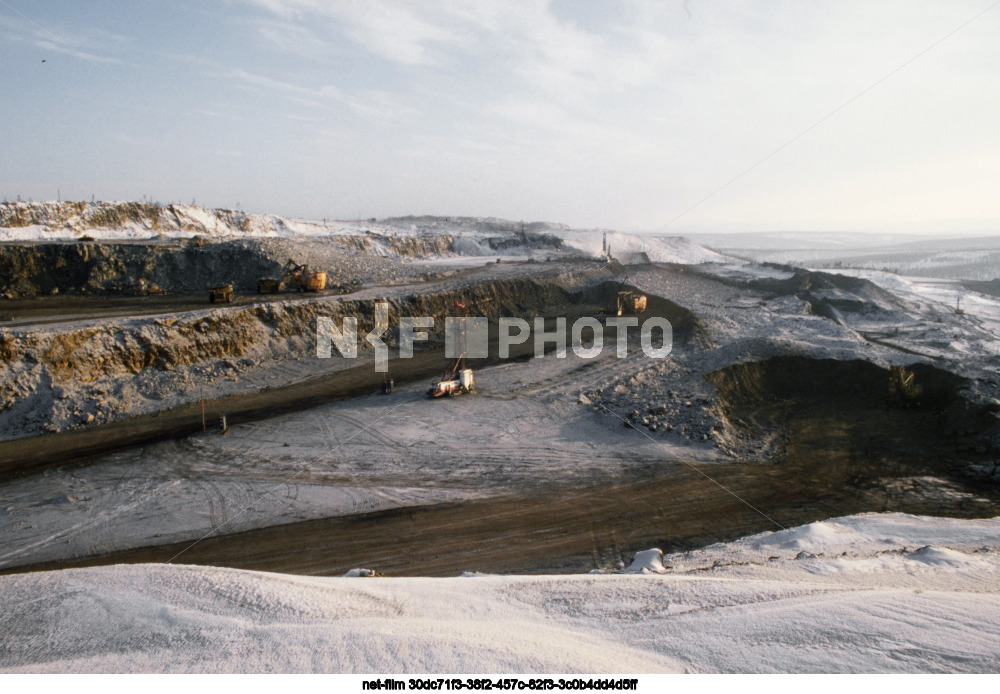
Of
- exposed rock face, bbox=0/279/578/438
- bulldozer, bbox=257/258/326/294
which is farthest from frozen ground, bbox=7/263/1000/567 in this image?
bulldozer, bbox=257/258/326/294

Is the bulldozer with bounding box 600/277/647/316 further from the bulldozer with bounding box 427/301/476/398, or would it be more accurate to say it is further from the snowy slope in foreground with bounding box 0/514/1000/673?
the snowy slope in foreground with bounding box 0/514/1000/673

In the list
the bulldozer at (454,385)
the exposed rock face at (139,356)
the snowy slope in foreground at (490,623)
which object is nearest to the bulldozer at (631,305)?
the exposed rock face at (139,356)

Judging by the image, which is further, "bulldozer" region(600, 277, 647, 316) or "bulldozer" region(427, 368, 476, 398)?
"bulldozer" region(600, 277, 647, 316)

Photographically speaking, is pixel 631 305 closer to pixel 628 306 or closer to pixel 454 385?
pixel 628 306

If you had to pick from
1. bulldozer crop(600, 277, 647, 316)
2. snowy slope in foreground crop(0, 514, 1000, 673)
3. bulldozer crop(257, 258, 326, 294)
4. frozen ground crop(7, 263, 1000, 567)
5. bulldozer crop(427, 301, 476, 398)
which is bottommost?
frozen ground crop(7, 263, 1000, 567)

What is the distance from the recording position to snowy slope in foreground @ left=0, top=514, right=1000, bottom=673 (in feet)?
14.2

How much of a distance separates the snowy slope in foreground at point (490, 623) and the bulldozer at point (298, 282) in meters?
25.4

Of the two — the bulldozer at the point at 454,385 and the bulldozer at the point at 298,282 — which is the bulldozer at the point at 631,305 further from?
the bulldozer at the point at 298,282

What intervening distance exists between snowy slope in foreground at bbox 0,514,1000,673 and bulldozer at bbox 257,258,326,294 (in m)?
25.4

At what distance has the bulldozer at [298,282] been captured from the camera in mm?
30500

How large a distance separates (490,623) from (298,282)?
2889 cm

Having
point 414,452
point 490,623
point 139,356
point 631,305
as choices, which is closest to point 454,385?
point 414,452

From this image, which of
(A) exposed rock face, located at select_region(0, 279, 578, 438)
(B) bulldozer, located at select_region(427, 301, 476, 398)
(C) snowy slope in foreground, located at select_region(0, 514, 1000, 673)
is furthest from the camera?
(B) bulldozer, located at select_region(427, 301, 476, 398)

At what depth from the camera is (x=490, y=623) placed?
5.32 m
